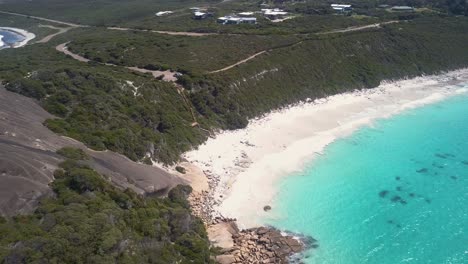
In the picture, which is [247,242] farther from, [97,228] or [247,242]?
[97,228]

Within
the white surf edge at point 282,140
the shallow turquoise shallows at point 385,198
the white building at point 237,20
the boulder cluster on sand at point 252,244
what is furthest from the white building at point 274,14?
the boulder cluster on sand at point 252,244

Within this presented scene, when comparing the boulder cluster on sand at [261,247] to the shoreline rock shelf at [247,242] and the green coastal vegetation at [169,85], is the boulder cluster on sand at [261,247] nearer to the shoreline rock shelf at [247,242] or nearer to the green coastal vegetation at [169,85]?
the shoreline rock shelf at [247,242]

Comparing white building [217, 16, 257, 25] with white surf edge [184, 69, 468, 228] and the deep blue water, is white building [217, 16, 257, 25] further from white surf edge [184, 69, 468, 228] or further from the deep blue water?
the deep blue water

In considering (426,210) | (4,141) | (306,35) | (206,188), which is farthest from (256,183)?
(306,35)

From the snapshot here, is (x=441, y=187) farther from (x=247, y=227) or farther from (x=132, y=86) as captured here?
(x=132, y=86)

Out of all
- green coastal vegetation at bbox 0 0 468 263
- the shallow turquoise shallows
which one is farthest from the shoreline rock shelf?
green coastal vegetation at bbox 0 0 468 263

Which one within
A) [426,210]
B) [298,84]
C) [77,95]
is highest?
[77,95]
